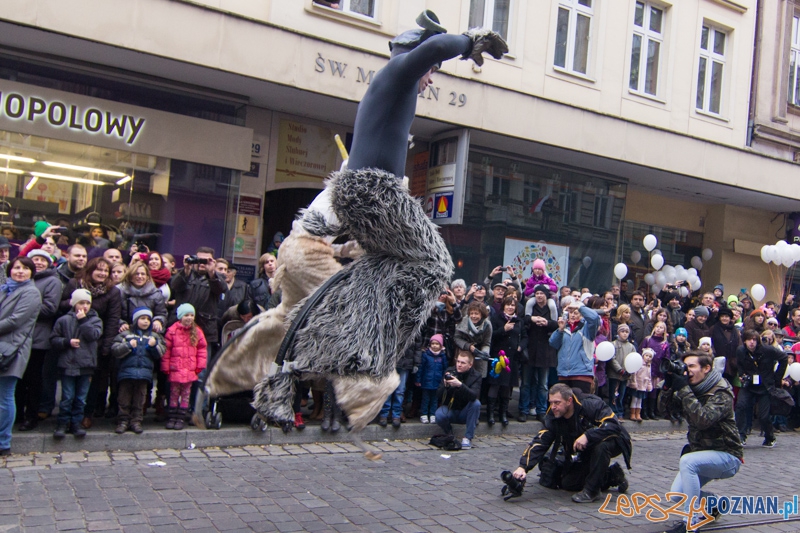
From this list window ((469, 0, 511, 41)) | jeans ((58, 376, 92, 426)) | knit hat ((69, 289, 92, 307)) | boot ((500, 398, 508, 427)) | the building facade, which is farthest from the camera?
window ((469, 0, 511, 41))

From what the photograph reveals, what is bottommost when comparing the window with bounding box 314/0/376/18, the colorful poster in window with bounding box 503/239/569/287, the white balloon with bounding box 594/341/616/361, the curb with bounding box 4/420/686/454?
the curb with bounding box 4/420/686/454

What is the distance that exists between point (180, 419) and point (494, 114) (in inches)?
272

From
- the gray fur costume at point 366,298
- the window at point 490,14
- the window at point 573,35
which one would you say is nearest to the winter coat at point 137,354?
the gray fur costume at point 366,298

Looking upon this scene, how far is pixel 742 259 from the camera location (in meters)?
17.2

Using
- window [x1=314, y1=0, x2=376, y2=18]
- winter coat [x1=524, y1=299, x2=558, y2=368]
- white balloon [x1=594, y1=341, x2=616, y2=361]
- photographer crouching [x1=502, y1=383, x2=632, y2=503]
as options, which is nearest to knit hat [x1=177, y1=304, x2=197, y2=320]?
photographer crouching [x1=502, y1=383, x2=632, y2=503]

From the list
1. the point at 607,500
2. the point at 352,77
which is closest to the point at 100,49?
the point at 352,77

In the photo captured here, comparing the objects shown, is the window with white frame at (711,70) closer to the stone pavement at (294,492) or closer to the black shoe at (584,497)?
the stone pavement at (294,492)

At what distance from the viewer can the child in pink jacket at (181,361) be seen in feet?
24.0

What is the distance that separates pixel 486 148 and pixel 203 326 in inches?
262

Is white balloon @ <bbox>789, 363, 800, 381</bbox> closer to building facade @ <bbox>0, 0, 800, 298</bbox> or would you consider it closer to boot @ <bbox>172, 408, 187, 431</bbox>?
building facade @ <bbox>0, 0, 800, 298</bbox>

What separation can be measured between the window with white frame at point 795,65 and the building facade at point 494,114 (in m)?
0.49

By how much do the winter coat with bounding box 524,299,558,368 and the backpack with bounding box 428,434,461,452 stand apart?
5.73 ft

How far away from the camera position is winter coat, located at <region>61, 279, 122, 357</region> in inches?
276

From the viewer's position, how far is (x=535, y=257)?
1357 cm
